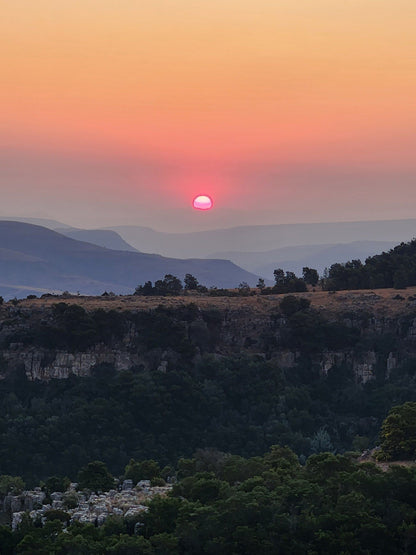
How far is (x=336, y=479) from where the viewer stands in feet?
205

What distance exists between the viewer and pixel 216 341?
396ft

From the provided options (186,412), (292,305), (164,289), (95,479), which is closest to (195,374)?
(186,412)

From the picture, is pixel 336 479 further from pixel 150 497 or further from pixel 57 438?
pixel 57 438

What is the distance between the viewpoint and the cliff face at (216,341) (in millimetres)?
112812

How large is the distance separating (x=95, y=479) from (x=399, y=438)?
61.1 ft

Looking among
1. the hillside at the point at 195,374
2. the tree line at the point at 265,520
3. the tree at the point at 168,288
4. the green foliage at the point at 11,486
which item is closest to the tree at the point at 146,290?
the tree at the point at 168,288

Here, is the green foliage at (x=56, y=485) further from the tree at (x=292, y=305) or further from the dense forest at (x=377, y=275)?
the dense forest at (x=377, y=275)

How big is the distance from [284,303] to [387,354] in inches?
474

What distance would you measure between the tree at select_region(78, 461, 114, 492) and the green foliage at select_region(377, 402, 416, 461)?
16586 millimetres

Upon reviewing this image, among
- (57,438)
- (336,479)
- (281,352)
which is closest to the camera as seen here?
(336,479)

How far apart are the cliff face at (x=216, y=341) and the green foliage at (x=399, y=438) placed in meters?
43.3

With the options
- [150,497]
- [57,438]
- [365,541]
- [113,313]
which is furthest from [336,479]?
[113,313]

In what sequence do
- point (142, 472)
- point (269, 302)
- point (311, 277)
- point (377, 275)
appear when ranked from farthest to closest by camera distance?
point (311, 277), point (377, 275), point (269, 302), point (142, 472)

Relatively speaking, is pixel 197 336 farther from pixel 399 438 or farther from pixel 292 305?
pixel 399 438
